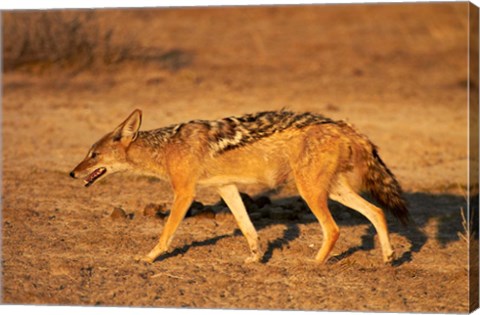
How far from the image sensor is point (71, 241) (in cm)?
928

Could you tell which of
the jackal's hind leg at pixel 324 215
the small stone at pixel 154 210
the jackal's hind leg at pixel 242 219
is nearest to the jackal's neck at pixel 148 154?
the jackal's hind leg at pixel 242 219

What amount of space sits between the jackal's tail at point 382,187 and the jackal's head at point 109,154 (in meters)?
2.04

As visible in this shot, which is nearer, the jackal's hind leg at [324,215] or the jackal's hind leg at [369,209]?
the jackal's hind leg at [324,215]

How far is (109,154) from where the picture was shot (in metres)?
8.67

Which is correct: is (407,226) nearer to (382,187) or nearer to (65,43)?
(382,187)

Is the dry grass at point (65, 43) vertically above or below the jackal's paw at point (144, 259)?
above

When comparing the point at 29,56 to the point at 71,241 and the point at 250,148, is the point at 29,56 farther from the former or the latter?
the point at 250,148

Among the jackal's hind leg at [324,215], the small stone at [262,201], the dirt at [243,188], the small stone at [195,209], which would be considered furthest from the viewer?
the small stone at [262,201]

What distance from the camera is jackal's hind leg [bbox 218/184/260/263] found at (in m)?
8.69

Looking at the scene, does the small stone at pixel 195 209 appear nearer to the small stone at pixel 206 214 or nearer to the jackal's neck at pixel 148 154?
the small stone at pixel 206 214

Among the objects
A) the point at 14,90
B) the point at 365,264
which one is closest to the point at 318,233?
the point at 365,264

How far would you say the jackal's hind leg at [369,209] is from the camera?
8508 mm

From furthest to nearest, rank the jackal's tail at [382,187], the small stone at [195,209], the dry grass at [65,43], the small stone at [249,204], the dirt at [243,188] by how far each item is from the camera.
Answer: the dry grass at [65,43]
the small stone at [249,204]
the small stone at [195,209]
the jackal's tail at [382,187]
the dirt at [243,188]

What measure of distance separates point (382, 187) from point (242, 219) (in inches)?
49.6
